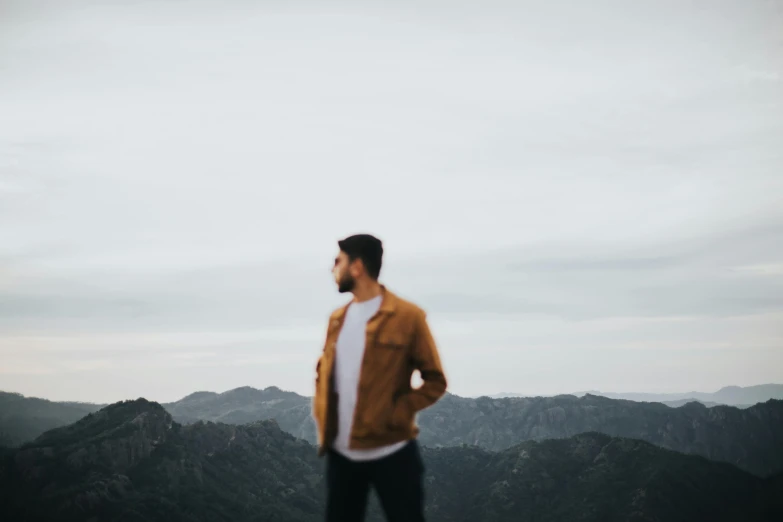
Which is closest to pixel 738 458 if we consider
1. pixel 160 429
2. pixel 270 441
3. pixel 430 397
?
pixel 270 441

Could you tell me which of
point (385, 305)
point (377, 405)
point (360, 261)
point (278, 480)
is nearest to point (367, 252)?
point (360, 261)

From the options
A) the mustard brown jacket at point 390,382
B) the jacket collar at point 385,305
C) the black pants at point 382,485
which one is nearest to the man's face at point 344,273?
the jacket collar at point 385,305

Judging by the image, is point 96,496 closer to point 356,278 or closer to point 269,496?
point 269,496

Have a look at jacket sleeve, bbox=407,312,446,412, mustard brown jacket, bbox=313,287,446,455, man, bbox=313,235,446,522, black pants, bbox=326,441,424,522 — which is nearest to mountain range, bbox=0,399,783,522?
black pants, bbox=326,441,424,522

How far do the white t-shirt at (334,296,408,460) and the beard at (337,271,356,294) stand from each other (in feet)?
0.73

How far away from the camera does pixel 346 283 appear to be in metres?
6.21

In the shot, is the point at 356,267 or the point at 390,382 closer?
the point at 390,382

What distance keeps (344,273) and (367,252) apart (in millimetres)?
302

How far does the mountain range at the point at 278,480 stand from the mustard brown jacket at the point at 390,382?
118m

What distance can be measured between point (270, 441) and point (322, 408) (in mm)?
160448

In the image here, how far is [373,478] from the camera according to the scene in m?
5.74

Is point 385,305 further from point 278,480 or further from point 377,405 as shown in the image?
point 278,480

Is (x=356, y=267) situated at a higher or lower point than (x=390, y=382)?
higher

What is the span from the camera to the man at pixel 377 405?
565 cm
